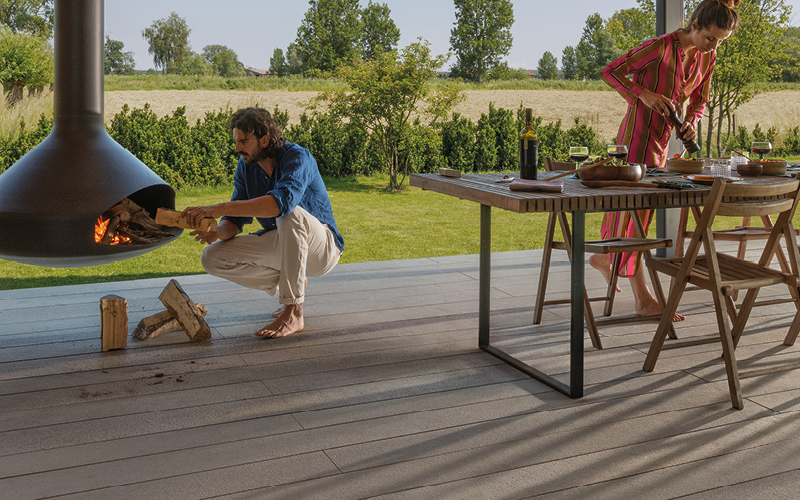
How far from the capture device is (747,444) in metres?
2.21

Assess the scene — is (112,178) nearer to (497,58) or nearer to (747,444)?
(747,444)

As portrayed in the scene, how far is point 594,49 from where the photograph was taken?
17.7 m

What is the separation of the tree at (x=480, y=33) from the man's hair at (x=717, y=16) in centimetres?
1443

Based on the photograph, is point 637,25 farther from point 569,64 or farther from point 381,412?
point 381,412

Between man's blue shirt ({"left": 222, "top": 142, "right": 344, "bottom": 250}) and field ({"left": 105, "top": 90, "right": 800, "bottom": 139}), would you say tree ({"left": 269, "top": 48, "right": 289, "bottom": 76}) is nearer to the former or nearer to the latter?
field ({"left": 105, "top": 90, "right": 800, "bottom": 139})

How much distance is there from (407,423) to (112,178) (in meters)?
1.72

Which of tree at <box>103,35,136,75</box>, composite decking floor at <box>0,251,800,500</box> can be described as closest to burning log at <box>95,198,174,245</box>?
composite decking floor at <box>0,251,800,500</box>

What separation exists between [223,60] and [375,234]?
36.1ft

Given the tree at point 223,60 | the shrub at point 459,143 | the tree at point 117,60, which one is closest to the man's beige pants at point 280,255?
the shrub at point 459,143

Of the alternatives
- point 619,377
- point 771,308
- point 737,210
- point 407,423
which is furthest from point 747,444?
point 771,308

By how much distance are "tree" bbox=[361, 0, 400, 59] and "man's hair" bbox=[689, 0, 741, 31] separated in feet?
42.8

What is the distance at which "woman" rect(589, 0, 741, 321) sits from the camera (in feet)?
11.4

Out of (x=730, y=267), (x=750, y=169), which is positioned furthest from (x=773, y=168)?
(x=730, y=267)

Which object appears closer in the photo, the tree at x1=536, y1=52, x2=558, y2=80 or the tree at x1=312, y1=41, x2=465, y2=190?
the tree at x1=312, y1=41, x2=465, y2=190
